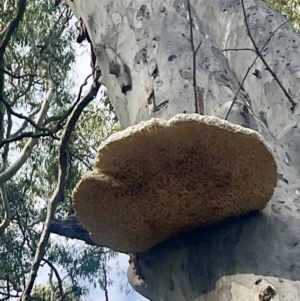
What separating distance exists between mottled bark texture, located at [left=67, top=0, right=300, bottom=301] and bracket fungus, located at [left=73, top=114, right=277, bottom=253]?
0.03 metres

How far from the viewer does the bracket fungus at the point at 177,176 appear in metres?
0.76

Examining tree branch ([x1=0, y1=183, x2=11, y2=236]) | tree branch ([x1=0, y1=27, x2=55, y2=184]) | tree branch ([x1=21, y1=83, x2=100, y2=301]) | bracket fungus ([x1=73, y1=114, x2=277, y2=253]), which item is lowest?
bracket fungus ([x1=73, y1=114, x2=277, y2=253])

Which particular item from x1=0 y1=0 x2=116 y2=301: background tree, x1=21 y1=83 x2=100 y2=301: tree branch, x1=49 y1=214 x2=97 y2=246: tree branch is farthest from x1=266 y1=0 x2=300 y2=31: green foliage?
x1=49 y1=214 x2=97 y2=246: tree branch

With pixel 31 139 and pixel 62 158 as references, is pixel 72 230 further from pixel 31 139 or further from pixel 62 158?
pixel 31 139

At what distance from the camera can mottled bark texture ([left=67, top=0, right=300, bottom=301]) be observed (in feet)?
2.42

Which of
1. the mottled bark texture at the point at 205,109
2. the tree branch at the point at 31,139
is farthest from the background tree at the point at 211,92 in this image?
the tree branch at the point at 31,139

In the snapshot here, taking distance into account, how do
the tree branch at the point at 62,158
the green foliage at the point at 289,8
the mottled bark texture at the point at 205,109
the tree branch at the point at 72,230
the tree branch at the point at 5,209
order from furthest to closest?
the green foliage at the point at 289,8 < the tree branch at the point at 5,209 < the tree branch at the point at 62,158 < the tree branch at the point at 72,230 < the mottled bark texture at the point at 205,109

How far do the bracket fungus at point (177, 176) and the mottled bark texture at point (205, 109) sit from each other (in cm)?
3

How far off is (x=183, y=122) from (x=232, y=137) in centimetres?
7

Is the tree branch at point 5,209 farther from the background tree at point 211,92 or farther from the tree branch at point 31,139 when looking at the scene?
the background tree at point 211,92

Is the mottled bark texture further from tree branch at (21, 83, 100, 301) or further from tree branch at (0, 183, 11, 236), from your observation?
tree branch at (0, 183, 11, 236)

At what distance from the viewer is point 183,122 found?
733 millimetres

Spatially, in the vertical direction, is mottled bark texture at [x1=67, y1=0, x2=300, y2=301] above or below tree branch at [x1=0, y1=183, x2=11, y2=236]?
below

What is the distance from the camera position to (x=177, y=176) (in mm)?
809
